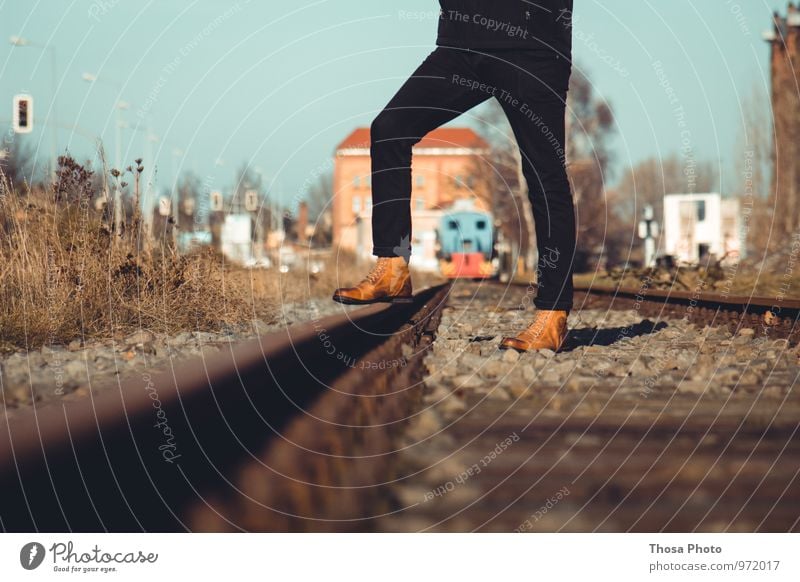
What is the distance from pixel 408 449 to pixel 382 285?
1950 mm

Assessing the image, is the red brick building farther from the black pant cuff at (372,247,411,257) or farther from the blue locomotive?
the black pant cuff at (372,247,411,257)

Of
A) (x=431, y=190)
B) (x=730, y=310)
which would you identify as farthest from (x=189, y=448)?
(x=431, y=190)

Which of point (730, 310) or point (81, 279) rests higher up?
point (81, 279)

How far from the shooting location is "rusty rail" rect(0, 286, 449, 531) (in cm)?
186

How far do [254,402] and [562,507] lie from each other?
1.30 metres

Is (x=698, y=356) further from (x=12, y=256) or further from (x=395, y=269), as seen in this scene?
(x=12, y=256)

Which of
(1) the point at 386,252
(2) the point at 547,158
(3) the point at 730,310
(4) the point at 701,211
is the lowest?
(3) the point at 730,310

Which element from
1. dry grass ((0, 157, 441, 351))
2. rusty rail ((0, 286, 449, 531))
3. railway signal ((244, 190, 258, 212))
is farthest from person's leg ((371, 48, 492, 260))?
railway signal ((244, 190, 258, 212))

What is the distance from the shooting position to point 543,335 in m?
4.39

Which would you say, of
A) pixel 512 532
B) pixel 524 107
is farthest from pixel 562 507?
pixel 524 107

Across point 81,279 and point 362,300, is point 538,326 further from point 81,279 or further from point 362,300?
point 81,279

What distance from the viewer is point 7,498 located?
6.02ft

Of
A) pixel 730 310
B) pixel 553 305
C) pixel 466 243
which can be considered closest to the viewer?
pixel 553 305

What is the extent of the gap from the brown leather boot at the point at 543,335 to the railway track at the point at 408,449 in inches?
9.9
